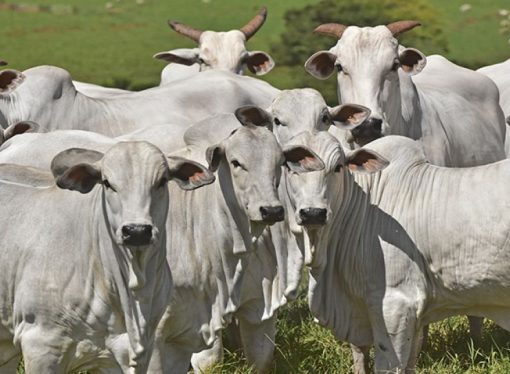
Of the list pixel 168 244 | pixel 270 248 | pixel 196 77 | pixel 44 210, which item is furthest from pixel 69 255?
pixel 196 77

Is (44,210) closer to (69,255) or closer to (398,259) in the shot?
(69,255)

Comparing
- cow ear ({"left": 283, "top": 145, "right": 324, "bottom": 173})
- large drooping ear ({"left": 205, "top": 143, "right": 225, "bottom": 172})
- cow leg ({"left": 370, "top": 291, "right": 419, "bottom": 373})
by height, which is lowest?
cow leg ({"left": 370, "top": 291, "right": 419, "bottom": 373})

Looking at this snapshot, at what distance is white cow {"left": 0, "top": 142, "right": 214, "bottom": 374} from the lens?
18.4 ft

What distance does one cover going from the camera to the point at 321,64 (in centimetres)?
Result: 848

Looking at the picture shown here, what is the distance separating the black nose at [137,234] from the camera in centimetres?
532

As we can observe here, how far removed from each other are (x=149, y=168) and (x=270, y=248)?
1524mm

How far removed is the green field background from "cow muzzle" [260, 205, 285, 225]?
15.7 meters

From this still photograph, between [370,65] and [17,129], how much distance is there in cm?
206

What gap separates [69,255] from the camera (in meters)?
5.83

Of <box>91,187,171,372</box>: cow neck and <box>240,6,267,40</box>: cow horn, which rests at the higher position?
<box>91,187,171,372</box>: cow neck

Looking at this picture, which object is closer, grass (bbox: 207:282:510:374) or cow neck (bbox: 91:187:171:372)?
cow neck (bbox: 91:187:171:372)

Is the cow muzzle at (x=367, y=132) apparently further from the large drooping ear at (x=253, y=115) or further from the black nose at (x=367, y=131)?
the large drooping ear at (x=253, y=115)

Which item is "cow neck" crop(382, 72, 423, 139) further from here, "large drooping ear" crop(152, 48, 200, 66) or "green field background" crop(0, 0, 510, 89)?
"green field background" crop(0, 0, 510, 89)

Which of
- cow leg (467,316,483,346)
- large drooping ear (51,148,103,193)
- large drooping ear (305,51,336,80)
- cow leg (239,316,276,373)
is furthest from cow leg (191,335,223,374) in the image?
large drooping ear (305,51,336,80)
